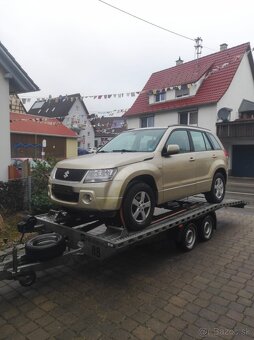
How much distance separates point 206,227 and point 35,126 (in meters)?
27.7

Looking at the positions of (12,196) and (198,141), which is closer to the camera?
(198,141)

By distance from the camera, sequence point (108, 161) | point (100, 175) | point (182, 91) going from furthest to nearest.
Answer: point (182, 91) < point (108, 161) < point (100, 175)

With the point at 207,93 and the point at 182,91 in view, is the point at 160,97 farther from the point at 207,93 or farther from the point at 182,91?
the point at 207,93

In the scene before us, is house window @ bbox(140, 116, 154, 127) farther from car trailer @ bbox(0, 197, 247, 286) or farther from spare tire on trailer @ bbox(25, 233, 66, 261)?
spare tire on trailer @ bbox(25, 233, 66, 261)

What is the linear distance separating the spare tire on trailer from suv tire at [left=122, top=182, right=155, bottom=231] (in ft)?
3.12

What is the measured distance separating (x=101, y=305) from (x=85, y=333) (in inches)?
21.8

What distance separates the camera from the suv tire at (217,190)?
6445mm

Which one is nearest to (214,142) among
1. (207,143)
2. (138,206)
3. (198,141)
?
(207,143)

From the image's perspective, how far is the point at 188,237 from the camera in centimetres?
557

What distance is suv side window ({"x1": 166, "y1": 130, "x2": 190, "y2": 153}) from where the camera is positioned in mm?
5402

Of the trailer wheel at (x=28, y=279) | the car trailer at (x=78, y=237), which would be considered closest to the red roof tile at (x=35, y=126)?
the car trailer at (x=78, y=237)

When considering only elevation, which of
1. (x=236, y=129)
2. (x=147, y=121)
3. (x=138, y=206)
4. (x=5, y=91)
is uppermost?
(x=147, y=121)

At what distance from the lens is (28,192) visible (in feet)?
25.2

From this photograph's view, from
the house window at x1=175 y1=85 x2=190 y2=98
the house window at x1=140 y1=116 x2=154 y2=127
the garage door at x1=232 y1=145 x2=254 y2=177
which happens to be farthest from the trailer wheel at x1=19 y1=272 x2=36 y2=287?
the house window at x1=140 y1=116 x2=154 y2=127
